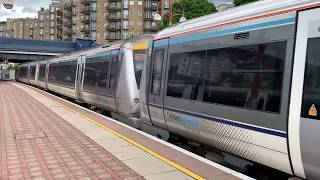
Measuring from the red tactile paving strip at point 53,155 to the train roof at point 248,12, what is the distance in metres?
3.21

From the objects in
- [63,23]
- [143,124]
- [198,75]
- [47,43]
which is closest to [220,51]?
[198,75]

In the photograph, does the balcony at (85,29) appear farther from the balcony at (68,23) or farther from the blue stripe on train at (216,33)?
the blue stripe on train at (216,33)

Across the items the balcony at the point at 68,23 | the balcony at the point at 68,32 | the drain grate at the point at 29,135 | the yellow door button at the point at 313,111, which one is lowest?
the drain grate at the point at 29,135

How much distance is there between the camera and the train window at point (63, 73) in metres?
23.1

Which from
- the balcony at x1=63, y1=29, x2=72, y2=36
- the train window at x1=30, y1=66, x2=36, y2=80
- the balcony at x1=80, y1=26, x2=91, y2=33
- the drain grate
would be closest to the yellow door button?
the drain grate

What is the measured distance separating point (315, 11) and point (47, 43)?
79161mm

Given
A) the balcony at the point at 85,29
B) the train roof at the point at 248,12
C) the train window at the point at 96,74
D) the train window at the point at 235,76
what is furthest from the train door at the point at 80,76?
the balcony at the point at 85,29

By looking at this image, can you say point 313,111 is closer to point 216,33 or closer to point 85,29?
point 216,33

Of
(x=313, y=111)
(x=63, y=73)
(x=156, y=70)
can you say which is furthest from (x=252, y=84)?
(x=63, y=73)

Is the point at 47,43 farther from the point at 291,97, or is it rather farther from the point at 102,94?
the point at 291,97

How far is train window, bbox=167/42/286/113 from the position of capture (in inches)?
247

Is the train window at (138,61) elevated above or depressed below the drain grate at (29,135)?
above

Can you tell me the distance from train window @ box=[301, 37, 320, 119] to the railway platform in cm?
173

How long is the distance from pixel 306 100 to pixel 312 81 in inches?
10.4
